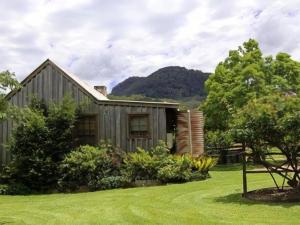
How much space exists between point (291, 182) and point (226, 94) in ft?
62.0

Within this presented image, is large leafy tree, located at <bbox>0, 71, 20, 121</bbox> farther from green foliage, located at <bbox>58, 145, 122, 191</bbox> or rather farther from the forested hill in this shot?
the forested hill

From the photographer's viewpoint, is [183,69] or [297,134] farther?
[183,69]

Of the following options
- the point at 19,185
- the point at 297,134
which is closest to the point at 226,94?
the point at 19,185

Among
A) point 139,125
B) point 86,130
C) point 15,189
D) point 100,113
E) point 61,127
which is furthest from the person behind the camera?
point 86,130

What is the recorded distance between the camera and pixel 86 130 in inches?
864

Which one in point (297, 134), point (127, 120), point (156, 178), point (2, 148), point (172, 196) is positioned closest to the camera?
point (297, 134)

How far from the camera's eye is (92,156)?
19.6 meters

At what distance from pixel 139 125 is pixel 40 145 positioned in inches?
182

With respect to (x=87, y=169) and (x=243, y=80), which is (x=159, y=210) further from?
(x=243, y=80)

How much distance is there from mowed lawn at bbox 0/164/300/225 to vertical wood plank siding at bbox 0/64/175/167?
5462 millimetres

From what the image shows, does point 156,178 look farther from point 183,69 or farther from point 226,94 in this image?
point 183,69

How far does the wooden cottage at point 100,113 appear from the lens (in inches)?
830

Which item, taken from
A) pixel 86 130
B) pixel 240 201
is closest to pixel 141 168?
pixel 86 130

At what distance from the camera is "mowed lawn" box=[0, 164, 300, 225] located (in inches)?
402
